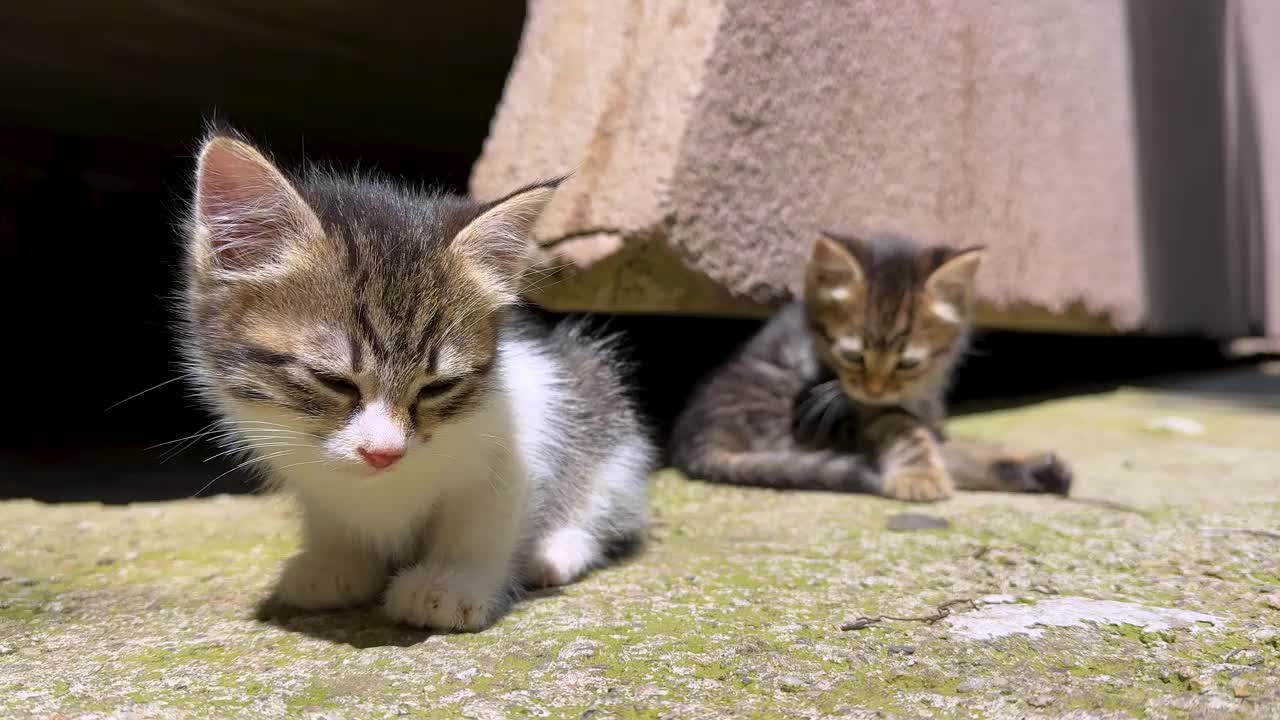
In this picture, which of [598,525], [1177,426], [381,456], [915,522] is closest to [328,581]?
[381,456]

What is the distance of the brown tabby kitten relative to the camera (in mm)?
2998

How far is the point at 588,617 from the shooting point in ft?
5.87

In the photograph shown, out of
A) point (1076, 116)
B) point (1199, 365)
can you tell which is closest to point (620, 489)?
point (1076, 116)

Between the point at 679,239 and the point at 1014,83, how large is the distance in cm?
196

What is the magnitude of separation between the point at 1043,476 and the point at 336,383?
2.14 metres

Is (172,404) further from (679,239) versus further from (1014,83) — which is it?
(1014,83)

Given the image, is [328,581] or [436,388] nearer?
[436,388]

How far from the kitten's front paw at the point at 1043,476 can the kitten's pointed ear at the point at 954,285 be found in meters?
0.55

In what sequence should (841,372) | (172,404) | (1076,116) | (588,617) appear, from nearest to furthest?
(588,617) → (841,372) → (1076,116) → (172,404)

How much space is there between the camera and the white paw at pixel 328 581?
6.08 feet

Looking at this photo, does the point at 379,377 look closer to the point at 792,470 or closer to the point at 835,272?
the point at 792,470

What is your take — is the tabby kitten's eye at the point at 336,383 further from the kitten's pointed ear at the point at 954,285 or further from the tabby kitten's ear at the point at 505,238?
the kitten's pointed ear at the point at 954,285

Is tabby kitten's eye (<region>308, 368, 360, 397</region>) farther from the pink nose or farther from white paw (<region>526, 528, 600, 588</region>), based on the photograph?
white paw (<region>526, 528, 600, 588</region>)

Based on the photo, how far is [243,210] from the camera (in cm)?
169
